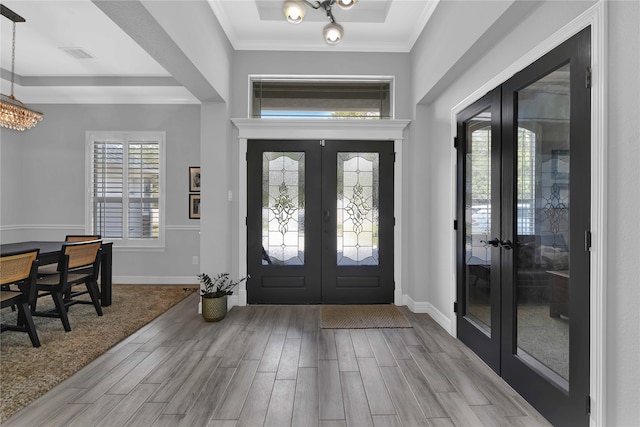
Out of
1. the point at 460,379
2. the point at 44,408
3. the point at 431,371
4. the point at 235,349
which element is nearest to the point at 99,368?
the point at 44,408

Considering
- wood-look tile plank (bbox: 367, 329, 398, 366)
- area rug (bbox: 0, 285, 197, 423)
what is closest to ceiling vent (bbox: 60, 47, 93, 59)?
area rug (bbox: 0, 285, 197, 423)

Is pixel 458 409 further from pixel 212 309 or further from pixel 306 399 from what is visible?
pixel 212 309

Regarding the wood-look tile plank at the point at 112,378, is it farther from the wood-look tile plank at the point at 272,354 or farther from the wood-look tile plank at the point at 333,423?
the wood-look tile plank at the point at 333,423

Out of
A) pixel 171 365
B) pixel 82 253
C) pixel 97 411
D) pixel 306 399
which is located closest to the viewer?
pixel 97 411

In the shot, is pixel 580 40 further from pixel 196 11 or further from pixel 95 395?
pixel 95 395

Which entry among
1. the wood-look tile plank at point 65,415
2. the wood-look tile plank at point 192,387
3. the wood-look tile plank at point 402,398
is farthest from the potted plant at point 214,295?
the wood-look tile plank at point 402,398

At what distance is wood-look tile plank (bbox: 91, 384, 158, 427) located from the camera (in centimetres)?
183

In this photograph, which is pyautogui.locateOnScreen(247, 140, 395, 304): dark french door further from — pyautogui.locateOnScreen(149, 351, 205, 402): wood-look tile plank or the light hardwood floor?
pyautogui.locateOnScreen(149, 351, 205, 402): wood-look tile plank

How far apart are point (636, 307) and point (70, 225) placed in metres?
6.67

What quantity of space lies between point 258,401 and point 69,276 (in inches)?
109

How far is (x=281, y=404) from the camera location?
201cm

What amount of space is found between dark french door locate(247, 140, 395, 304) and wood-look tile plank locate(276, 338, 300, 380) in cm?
118

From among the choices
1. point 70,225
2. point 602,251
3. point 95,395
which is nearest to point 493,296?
point 602,251

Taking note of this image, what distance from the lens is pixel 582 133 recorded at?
1.63 metres
